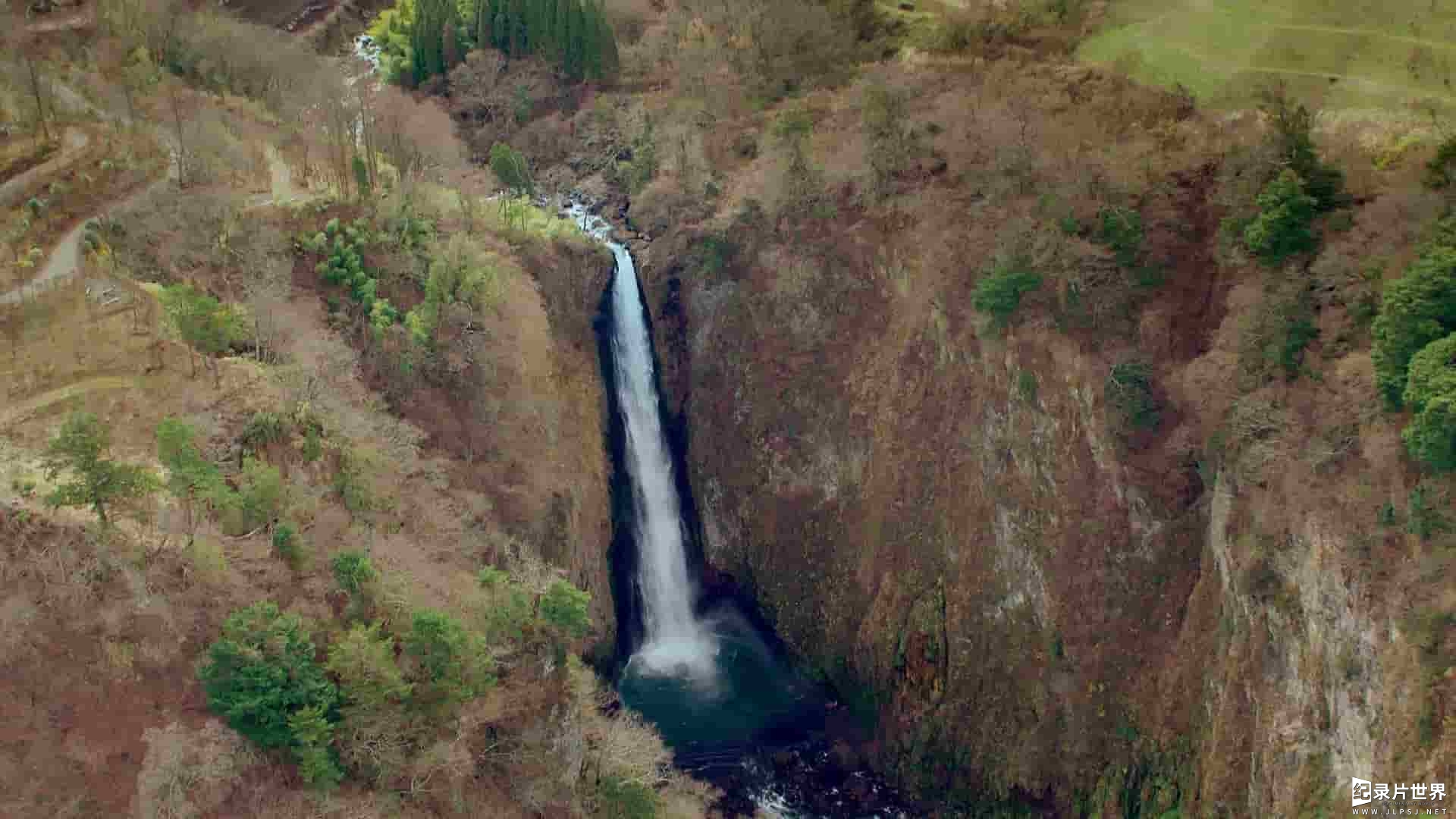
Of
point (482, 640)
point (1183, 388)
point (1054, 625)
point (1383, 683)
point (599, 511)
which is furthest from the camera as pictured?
point (599, 511)

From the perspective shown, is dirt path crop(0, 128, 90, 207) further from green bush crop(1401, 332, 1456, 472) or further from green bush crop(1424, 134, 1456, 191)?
green bush crop(1424, 134, 1456, 191)

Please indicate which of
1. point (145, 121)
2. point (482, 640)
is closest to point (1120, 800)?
point (482, 640)

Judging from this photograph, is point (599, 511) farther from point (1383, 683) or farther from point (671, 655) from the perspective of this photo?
point (1383, 683)

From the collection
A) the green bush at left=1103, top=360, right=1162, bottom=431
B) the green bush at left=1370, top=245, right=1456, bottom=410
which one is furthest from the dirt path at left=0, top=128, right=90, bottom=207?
the green bush at left=1370, top=245, right=1456, bottom=410

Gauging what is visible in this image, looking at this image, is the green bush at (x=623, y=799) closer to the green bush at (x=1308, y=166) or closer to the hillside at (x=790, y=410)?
the hillside at (x=790, y=410)

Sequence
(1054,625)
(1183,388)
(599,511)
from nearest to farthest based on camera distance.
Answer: (1183,388), (1054,625), (599,511)

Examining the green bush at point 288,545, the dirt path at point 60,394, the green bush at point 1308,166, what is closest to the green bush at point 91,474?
the green bush at point 288,545
